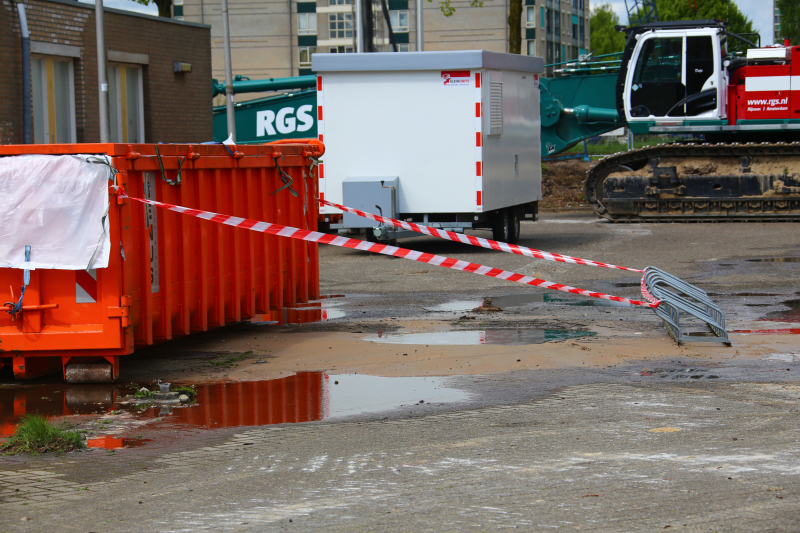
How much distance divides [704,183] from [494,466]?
17.8 m

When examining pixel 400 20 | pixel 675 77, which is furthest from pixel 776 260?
pixel 400 20

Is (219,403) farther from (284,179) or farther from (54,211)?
(284,179)

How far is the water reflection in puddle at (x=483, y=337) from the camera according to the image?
8828 mm

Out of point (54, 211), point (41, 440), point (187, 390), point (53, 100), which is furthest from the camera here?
point (53, 100)

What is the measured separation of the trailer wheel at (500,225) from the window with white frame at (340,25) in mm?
69716

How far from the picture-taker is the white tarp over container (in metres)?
7.14

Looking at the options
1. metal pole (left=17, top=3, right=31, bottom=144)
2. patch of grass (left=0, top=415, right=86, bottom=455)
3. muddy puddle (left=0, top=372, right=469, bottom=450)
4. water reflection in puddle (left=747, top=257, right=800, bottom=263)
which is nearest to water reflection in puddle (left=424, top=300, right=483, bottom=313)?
muddy puddle (left=0, top=372, right=469, bottom=450)

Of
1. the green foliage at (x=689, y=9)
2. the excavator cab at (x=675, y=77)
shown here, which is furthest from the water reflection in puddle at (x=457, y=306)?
the green foliage at (x=689, y=9)

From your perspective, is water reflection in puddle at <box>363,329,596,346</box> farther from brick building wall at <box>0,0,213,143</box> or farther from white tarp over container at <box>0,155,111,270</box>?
brick building wall at <box>0,0,213,143</box>

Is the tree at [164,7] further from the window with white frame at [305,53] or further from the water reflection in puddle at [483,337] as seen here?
the window with white frame at [305,53]

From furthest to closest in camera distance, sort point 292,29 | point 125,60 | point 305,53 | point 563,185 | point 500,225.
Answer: point 305,53 < point 292,29 < point 563,185 < point 125,60 < point 500,225

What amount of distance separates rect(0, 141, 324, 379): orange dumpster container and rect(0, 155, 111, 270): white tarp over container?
9 cm

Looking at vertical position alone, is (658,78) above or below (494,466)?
above

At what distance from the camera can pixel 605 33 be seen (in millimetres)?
93125
